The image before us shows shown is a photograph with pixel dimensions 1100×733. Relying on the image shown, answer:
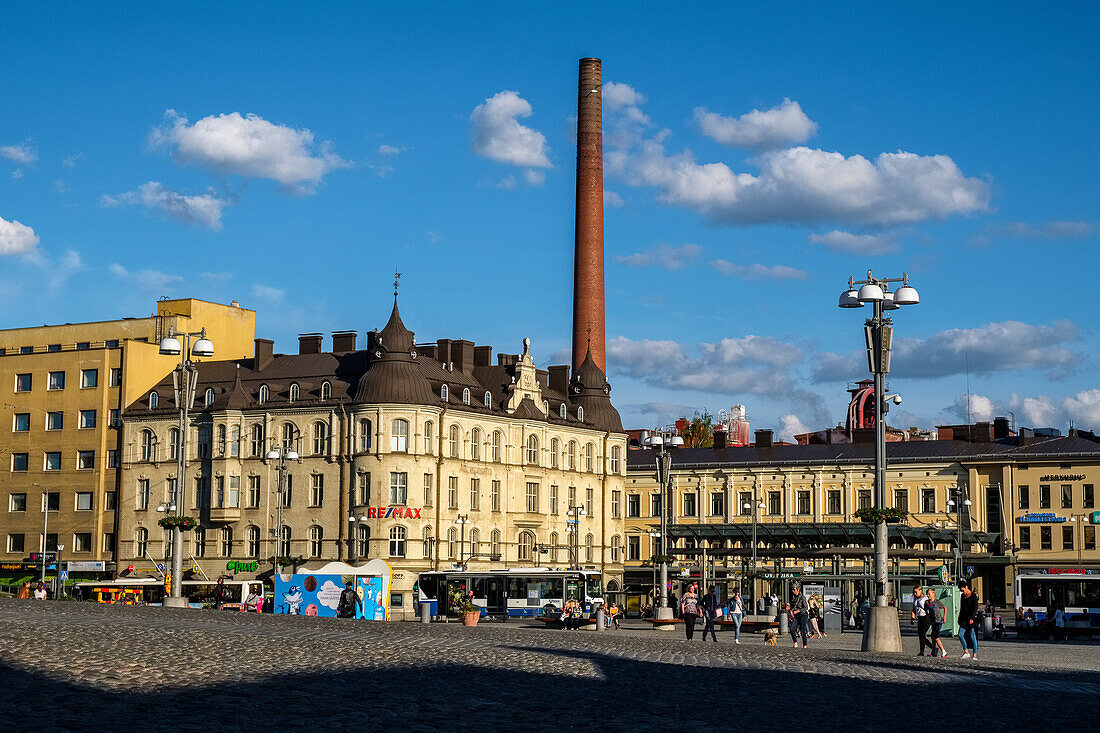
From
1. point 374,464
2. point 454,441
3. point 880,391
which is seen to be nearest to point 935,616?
point 880,391

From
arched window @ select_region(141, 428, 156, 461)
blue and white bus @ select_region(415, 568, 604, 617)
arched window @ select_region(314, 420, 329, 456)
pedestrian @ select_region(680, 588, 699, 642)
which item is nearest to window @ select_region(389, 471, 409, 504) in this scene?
arched window @ select_region(314, 420, 329, 456)

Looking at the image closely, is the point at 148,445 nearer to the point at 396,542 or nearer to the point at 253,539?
the point at 253,539

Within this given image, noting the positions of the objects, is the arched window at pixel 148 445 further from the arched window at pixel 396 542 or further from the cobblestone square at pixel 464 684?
the cobblestone square at pixel 464 684

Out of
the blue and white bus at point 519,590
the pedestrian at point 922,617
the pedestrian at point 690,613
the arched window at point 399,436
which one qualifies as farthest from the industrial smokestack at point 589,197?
the pedestrian at point 922,617

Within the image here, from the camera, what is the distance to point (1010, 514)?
105m

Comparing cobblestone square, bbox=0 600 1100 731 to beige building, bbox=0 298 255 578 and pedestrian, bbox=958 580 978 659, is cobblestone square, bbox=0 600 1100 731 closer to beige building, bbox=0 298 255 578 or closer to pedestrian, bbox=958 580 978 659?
pedestrian, bbox=958 580 978 659

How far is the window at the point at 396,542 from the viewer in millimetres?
89500

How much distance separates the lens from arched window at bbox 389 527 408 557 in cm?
8950

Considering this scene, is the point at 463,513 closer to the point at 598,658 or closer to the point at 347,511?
the point at 347,511

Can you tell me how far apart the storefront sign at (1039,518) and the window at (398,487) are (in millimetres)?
42654

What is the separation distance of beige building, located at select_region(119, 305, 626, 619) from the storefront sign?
90.2ft

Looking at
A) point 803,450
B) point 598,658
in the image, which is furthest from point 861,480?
point 598,658

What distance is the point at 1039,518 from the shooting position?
104125 millimetres

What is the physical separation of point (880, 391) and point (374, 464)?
59758 millimetres
